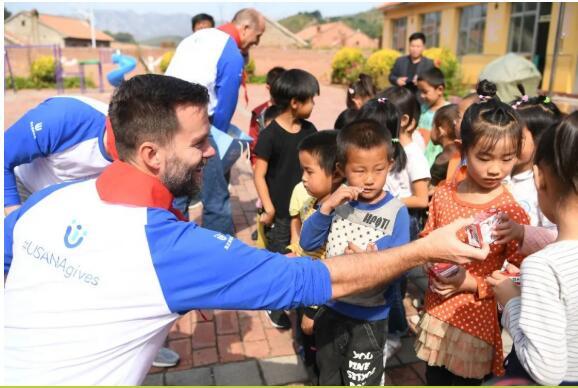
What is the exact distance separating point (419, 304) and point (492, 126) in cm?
188

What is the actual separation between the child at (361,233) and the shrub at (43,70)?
26757 mm

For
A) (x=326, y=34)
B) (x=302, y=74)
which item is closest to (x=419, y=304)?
(x=302, y=74)

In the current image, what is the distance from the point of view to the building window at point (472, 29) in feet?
57.9

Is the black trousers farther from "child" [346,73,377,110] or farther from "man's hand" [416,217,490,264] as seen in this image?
"child" [346,73,377,110]

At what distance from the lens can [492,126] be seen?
2057 mm

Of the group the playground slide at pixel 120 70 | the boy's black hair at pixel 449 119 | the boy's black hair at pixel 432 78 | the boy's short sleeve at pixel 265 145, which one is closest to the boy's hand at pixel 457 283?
the boy's short sleeve at pixel 265 145

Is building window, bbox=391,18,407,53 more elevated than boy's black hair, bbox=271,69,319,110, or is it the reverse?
building window, bbox=391,18,407,53

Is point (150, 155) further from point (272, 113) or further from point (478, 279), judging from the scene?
point (272, 113)

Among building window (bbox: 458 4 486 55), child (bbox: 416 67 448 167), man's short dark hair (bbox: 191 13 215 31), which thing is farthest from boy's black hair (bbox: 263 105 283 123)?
building window (bbox: 458 4 486 55)

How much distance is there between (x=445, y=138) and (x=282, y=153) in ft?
4.22

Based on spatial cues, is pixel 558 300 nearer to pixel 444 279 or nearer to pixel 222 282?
pixel 444 279

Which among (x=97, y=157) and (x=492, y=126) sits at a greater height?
(x=492, y=126)

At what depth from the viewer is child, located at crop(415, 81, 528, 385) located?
6.64 ft

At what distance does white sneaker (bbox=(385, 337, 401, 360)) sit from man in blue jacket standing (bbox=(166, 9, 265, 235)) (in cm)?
174
